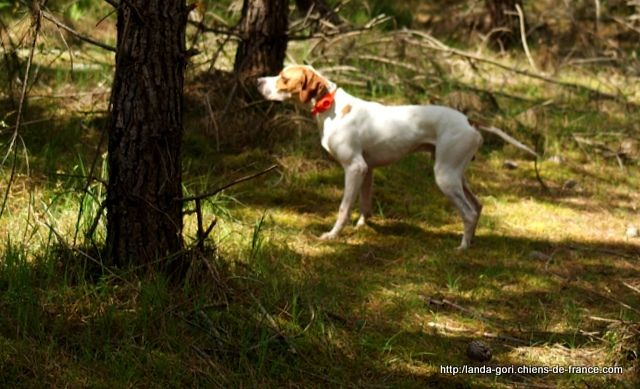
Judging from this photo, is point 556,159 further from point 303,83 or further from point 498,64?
point 303,83

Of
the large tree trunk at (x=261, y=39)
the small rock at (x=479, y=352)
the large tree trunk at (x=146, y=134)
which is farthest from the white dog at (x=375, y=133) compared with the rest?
the large tree trunk at (x=146, y=134)

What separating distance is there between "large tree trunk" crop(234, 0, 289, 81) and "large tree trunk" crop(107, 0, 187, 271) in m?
3.45

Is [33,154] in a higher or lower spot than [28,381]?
higher

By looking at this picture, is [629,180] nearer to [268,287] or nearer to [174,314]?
[268,287]

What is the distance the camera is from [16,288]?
13.5 ft

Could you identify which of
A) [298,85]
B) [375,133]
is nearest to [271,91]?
[298,85]

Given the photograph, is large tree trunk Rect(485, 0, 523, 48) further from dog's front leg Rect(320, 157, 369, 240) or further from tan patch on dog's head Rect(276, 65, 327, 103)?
dog's front leg Rect(320, 157, 369, 240)

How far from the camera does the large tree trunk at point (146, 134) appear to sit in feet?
14.0

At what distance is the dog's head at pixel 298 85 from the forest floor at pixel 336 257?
87cm

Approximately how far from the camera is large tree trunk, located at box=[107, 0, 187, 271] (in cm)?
A: 428

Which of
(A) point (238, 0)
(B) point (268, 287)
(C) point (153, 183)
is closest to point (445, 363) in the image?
(B) point (268, 287)

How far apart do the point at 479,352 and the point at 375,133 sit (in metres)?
2.34

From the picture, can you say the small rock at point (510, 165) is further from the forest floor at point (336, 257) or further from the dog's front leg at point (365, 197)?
the dog's front leg at point (365, 197)

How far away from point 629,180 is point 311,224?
336 centimetres
